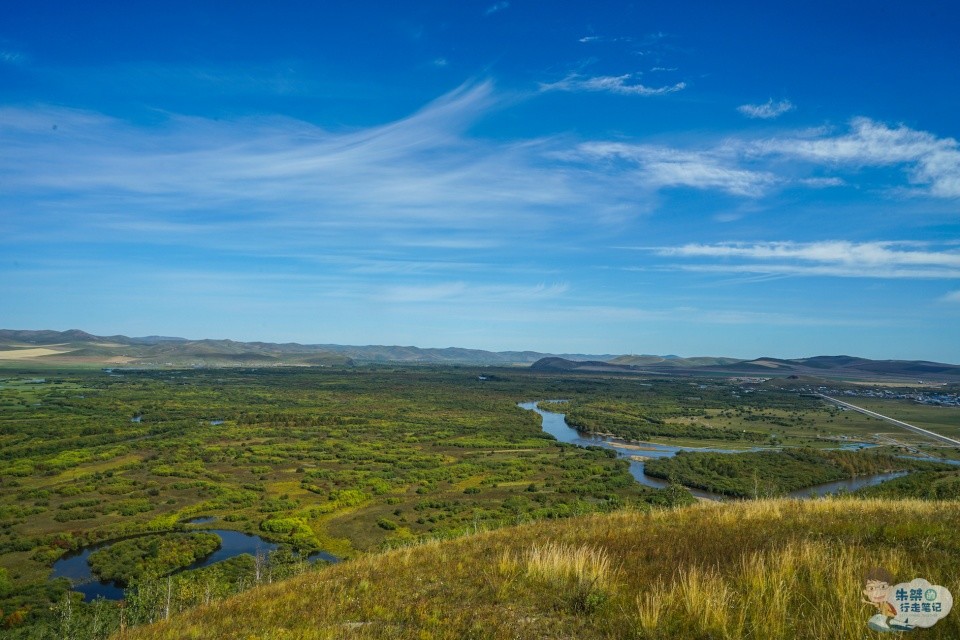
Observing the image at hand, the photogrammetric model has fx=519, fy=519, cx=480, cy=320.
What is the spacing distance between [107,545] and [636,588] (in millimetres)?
50557

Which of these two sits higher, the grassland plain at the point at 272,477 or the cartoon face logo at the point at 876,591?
the cartoon face logo at the point at 876,591

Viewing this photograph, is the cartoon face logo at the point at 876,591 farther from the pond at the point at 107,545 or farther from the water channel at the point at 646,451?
the pond at the point at 107,545

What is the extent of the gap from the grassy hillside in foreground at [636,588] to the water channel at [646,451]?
109ft

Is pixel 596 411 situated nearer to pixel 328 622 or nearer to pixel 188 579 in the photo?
pixel 188 579

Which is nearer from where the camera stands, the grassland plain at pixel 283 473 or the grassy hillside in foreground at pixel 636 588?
the grassy hillside in foreground at pixel 636 588

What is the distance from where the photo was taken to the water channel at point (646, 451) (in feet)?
197

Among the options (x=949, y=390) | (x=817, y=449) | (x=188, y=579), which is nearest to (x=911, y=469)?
(x=817, y=449)

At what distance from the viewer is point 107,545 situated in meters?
42.2
